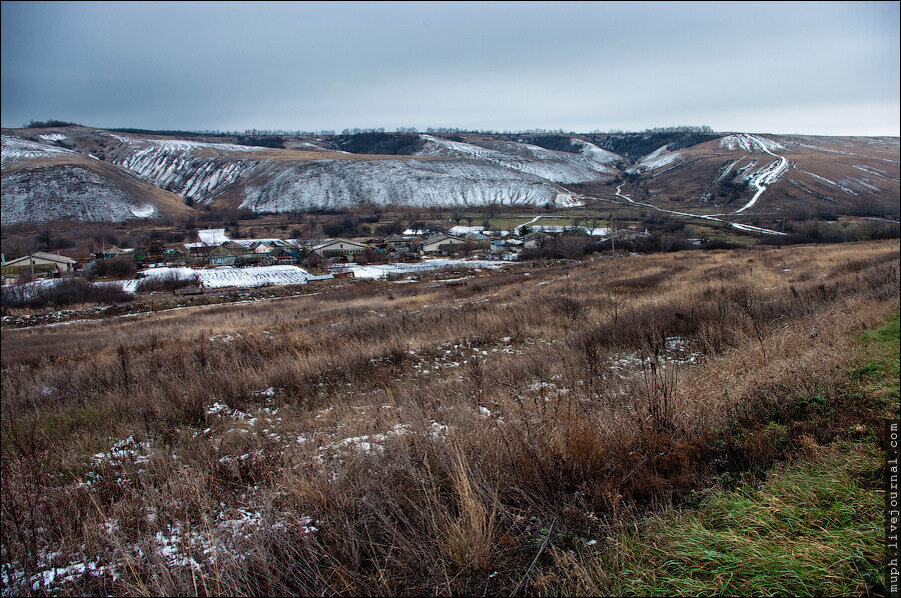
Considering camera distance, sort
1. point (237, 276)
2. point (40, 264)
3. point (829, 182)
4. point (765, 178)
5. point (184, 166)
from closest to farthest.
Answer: point (237, 276) < point (40, 264) < point (829, 182) < point (765, 178) < point (184, 166)

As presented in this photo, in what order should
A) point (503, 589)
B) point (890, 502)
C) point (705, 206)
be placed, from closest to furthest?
point (503, 589), point (890, 502), point (705, 206)

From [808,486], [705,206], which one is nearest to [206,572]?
[808,486]

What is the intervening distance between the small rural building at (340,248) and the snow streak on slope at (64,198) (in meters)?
79.7

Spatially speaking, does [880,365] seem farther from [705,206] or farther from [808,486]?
[705,206]

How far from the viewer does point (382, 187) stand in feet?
453

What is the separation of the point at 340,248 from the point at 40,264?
4459 centimetres

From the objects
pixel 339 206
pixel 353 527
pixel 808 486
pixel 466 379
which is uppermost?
pixel 339 206

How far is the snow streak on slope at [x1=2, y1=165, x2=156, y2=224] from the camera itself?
366ft

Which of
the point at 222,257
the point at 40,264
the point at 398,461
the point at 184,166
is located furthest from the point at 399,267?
the point at 184,166

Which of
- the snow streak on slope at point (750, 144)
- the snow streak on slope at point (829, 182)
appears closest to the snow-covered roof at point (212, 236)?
the snow streak on slope at point (829, 182)

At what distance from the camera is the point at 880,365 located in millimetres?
4762

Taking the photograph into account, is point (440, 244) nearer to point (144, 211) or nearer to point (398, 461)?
point (398, 461)

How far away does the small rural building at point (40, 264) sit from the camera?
62625 millimetres

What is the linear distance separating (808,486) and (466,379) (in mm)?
4278
